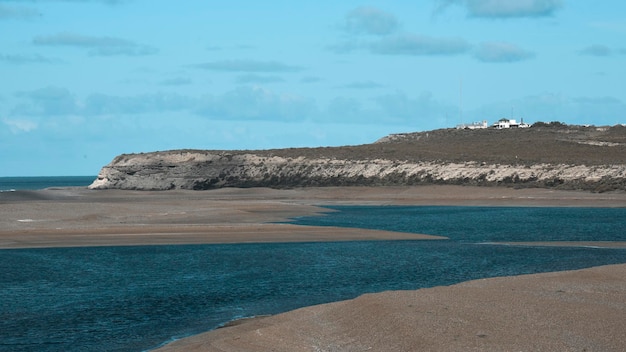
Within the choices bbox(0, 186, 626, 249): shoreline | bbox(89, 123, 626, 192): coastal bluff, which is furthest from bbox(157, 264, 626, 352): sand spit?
bbox(89, 123, 626, 192): coastal bluff

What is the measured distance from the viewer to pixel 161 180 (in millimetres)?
118500

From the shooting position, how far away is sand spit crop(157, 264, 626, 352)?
49.7 feet

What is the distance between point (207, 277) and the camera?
29.2 metres

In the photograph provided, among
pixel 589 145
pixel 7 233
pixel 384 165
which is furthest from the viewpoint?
pixel 589 145

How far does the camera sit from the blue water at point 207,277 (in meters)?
20.7

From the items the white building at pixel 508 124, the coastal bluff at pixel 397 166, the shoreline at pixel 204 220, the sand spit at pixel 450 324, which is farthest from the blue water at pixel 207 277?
the white building at pixel 508 124

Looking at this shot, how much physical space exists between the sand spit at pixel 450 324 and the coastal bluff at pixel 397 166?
6374 centimetres

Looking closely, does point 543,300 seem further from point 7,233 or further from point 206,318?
point 7,233

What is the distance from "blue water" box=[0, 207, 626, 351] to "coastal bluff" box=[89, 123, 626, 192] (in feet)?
136

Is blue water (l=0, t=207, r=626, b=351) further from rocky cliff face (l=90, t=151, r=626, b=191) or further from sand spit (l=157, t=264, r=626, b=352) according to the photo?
rocky cliff face (l=90, t=151, r=626, b=191)

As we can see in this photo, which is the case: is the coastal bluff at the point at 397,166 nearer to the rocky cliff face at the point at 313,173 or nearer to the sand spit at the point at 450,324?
the rocky cliff face at the point at 313,173

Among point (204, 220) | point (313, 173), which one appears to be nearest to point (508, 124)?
point (313, 173)

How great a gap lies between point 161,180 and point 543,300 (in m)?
103

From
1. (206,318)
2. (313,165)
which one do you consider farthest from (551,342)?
(313,165)
